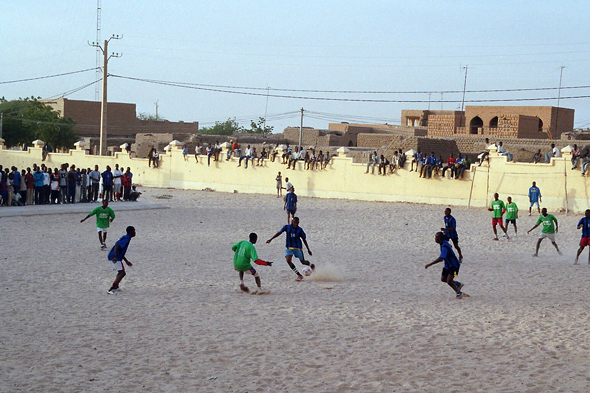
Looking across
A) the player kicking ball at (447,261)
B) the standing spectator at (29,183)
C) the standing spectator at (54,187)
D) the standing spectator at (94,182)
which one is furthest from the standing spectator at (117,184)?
the player kicking ball at (447,261)

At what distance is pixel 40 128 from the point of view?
2098 inches

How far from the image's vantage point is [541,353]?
8.44m

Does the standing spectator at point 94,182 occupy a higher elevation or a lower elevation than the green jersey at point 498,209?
lower

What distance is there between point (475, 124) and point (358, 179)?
22.8 m

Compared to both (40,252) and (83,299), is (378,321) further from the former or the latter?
(40,252)

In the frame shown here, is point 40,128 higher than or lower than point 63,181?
higher

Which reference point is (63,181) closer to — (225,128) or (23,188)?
(23,188)

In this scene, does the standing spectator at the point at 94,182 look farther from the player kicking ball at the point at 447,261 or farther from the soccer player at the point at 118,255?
the player kicking ball at the point at 447,261

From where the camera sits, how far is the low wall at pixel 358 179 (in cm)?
2738

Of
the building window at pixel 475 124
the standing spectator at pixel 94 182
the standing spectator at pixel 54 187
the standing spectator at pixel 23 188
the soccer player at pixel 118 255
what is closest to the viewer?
the soccer player at pixel 118 255

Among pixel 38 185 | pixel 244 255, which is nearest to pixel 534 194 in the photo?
pixel 244 255

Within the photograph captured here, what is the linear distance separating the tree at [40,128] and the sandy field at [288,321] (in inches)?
1454

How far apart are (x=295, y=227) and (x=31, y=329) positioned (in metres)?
5.45

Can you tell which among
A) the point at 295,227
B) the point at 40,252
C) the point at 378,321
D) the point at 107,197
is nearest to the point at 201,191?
the point at 107,197
